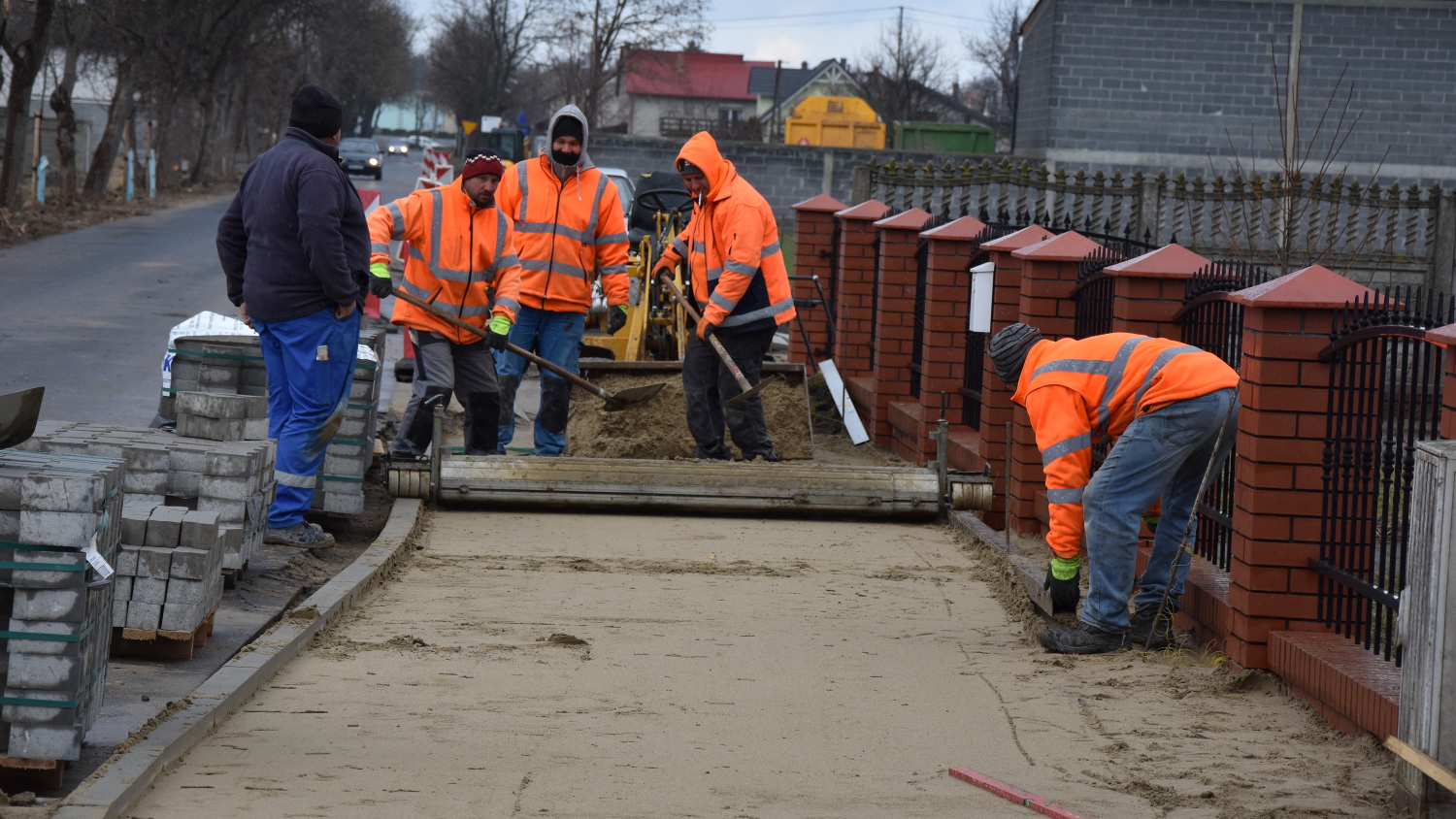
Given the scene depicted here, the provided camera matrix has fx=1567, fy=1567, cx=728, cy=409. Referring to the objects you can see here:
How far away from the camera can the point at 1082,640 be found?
220 inches

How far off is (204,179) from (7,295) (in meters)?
33.4

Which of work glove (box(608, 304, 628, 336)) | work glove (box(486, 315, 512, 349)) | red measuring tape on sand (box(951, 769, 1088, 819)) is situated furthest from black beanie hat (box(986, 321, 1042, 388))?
work glove (box(608, 304, 628, 336))

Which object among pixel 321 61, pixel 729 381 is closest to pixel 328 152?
pixel 729 381

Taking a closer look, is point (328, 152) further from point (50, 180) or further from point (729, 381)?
point (50, 180)

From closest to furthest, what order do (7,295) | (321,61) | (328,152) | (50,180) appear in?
(328,152) < (7,295) < (50,180) < (321,61)

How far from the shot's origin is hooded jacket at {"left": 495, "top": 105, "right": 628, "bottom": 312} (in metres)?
9.31

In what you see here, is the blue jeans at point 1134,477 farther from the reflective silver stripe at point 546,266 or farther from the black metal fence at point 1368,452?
the reflective silver stripe at point 546,266

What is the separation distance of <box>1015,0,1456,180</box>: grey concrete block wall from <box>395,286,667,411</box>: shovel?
719 inches

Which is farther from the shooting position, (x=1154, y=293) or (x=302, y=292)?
(x=302, y=292)

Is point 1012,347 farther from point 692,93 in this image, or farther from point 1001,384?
point 692,93

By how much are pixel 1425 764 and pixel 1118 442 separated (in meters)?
2.06

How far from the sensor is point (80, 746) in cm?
403

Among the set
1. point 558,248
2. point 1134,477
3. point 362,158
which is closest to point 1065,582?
point 1134,477

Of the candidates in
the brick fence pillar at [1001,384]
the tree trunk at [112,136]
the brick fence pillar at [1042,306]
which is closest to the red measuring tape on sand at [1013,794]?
the brick fence pillar at [1042,306]
